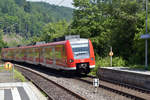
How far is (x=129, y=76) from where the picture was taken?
14.7 metres

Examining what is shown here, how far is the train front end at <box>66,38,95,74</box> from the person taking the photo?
59.9 ft

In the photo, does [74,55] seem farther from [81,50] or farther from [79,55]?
[81,50]

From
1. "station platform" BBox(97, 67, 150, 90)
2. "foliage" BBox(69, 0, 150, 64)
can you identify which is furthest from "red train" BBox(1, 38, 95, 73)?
"foliage" BBox(69, 0, 150, 64)

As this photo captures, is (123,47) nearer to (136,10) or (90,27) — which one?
(136,10)

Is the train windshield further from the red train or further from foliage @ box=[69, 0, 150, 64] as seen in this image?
foliage @ box=[69, 0, 150, 64]

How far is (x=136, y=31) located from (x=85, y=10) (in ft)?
42.2

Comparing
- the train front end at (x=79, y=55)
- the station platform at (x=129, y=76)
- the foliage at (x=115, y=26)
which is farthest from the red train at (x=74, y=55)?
the foliage at (x=115, y=26)

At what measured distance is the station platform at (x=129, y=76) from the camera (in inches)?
519

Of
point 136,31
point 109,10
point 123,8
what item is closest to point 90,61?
point 136,31

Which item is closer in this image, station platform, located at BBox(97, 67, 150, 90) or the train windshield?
station platform, located at BBox(97, 67, 150, 90)

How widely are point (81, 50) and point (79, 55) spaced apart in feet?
1.46

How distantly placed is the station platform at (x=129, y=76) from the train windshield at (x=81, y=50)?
5.59 feet

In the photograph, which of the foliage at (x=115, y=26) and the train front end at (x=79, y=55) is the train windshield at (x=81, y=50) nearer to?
the train front end at (x=79, y=55)

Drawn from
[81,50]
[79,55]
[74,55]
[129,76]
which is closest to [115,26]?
[81,50]
